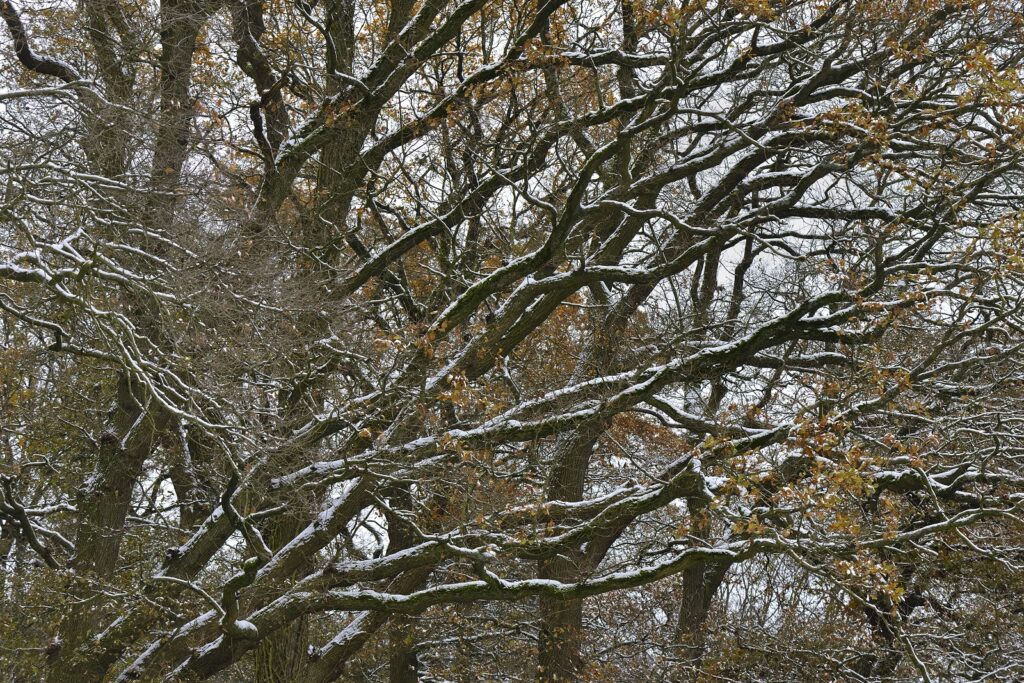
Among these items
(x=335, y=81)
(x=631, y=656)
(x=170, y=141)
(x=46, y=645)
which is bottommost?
(x=46, y=645)

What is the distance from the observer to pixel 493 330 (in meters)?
9.74

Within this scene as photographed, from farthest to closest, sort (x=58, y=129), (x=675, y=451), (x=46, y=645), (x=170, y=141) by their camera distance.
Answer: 1. (x=675, y=451)
2. (x=46, y=645)
3. (x=170, y=141)
4. (x=58, y=129)

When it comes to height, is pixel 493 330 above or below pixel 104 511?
above

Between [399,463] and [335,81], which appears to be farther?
[335,81]

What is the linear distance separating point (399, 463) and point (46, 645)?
498cm

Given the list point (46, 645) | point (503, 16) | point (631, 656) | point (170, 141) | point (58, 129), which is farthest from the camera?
point (631, 656)

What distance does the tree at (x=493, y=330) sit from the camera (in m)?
8.21

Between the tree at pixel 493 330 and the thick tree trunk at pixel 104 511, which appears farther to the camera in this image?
the thick tree trunk at pixel 104 511

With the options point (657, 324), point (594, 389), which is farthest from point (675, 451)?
point (594, 389)

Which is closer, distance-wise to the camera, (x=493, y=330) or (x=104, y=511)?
(x=493, y=330)

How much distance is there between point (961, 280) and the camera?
8477 millimetres

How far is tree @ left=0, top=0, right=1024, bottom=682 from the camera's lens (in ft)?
26.9

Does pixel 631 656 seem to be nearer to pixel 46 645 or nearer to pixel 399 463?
pixel 399 463

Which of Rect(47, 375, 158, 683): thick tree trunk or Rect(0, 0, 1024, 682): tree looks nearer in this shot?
Rect(0, 0, 1024, 682): tree
